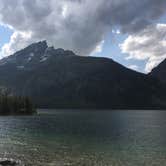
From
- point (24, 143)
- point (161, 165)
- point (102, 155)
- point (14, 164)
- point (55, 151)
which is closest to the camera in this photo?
point (14, 164)

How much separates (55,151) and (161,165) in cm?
2305

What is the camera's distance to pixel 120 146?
8000 centimetres

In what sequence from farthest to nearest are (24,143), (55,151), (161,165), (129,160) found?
(24,143) → (55,151) → (129,160) → (161,165)

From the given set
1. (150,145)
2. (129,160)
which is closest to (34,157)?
(129,160)

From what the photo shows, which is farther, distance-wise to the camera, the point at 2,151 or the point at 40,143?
the point at 40,143

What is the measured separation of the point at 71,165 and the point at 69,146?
22.4m

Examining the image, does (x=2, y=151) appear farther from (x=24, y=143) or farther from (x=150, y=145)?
(x=150, y=145)

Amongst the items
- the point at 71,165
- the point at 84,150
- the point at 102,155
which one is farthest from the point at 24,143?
the point at 71,165

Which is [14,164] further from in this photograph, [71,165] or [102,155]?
[102,155]

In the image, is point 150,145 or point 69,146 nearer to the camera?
point 69,146

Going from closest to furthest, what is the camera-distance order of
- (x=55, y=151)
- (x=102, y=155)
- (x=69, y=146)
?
(x=102, y=155) < (x=55, y=151) < (x=69, y=146)

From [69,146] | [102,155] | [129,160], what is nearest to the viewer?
[129,160]

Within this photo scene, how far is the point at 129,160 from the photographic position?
61.0 m

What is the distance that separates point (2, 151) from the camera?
70.1 meters
